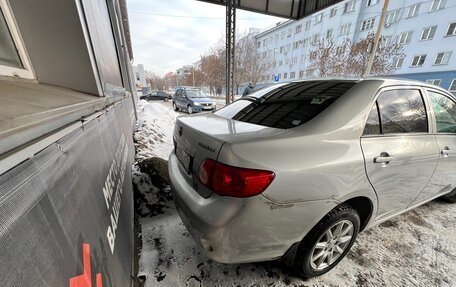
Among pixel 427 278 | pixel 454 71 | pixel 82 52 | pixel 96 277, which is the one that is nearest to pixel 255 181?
pixel 96 277

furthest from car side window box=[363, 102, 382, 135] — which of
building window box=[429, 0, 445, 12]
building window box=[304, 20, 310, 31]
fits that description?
building window box=[304, 20, 310, 31]

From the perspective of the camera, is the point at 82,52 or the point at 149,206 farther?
the point at 149,206

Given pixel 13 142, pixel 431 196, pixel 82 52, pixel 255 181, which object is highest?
pixel 82 52

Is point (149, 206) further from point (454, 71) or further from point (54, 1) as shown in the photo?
point (454, 71)

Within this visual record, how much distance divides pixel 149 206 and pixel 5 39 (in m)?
2.09

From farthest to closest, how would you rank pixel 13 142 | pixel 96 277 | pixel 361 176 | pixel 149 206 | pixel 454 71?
pixel 454 71 < pixel 149 206 < pixel 361 176 < pixel 96 277 < pixel 13 142

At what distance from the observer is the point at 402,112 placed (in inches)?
74.0

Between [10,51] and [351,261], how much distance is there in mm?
3449

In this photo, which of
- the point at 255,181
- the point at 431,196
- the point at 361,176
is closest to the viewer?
the point at 255,181

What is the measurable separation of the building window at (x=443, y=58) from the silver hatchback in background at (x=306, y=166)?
994 inches

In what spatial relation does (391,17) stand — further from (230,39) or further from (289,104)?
(289,104)

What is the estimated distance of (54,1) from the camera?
1.56 m

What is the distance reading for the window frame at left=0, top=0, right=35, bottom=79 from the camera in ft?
4.50

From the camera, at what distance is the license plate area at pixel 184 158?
1650 mm
